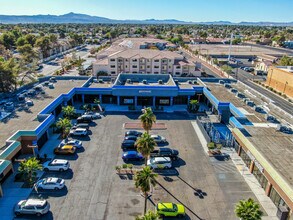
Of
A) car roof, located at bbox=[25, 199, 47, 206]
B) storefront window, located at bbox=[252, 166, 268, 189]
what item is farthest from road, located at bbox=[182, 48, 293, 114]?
car roof, located at bbox=[25, 199, 47, 206]

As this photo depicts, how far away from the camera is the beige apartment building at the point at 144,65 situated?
93125mm

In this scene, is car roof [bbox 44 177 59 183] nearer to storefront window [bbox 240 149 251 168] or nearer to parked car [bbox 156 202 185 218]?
parked car [bbox 156 202 185 218]

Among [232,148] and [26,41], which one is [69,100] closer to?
[232,148]

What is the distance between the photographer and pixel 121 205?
107 ft

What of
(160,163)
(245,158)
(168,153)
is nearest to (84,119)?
(168,153)

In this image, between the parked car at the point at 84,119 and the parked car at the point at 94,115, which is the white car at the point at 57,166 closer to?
the parked car at the point at 84,119

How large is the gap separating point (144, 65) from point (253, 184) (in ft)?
214

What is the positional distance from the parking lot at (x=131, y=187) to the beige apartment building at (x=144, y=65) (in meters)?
50.1

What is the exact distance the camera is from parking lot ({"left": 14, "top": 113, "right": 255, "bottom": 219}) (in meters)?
31.8

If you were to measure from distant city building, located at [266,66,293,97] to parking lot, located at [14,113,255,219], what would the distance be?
49295mm

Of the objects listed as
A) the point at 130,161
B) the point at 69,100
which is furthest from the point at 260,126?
the point at 69,100

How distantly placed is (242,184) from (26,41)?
14087cm

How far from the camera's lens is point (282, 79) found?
83500 millimetres

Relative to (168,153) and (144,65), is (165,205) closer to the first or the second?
(168,153)
